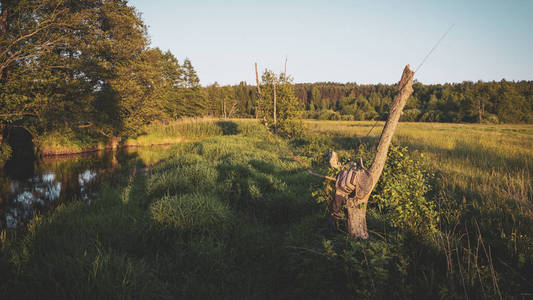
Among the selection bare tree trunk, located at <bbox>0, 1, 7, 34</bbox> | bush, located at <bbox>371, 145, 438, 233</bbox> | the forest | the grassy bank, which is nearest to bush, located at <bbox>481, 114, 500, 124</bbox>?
the forest

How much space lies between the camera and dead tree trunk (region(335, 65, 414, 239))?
8.97 ft

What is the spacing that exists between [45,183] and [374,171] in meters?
11.8

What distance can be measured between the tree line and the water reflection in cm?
229

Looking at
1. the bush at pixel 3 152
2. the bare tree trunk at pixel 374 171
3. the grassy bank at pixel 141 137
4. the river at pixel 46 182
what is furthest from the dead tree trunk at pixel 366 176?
the grassy bank at pixel 141 137

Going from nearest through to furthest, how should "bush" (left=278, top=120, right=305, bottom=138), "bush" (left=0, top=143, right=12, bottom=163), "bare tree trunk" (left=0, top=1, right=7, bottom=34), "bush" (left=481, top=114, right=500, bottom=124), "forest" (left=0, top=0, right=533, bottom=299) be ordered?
"forest" (left=0, top=0, right=533, bottom=299) → "bare tree trunk" (left=0, top=1, right=7, bottom=34) → "bush" (left=0, top=143, right=12, bottom=163) → "bush" (left=278, top=120, right=305, bottom=138) → "bush" (left=481, top=114, right=500, bottom=124)

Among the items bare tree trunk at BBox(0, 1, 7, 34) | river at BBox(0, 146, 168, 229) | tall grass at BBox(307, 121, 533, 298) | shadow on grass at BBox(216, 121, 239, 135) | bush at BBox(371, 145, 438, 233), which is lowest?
river at BBox(0, 146, 168, 229)

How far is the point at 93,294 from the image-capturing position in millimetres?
2629

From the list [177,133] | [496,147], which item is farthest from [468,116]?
[177,133]

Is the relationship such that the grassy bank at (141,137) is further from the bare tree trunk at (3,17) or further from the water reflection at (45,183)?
the bare tree trunk at (3,17)

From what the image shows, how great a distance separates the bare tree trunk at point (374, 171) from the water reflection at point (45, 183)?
7.45 metres

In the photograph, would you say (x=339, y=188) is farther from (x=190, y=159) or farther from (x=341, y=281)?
(x=190, y=159)

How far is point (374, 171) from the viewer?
119 inches

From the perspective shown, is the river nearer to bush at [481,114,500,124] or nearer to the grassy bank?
the grassy bank

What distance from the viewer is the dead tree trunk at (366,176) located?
2.73 meters
